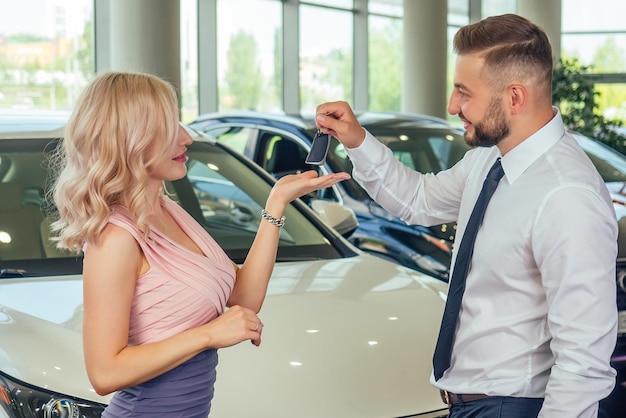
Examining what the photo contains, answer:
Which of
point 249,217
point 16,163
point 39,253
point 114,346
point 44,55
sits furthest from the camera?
point 44,55

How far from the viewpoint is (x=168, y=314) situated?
80.0 inches

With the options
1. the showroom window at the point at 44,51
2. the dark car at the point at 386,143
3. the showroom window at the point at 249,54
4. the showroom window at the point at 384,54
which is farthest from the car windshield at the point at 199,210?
the showroom window at the point at 384,54

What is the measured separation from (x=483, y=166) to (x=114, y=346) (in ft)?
3.35

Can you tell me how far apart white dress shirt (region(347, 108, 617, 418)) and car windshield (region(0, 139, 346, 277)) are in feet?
3.90

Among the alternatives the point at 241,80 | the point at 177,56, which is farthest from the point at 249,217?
the point at 241,80

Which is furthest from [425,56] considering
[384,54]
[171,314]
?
[171,314]

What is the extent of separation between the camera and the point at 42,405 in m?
2.48

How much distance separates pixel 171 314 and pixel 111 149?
1.21ft

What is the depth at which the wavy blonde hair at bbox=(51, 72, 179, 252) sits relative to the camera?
1980mm

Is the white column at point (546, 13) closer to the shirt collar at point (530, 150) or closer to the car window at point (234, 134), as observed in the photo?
the car window at point (234, 134)

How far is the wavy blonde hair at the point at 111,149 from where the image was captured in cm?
198

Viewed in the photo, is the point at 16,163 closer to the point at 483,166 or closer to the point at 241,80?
the point at 483,166

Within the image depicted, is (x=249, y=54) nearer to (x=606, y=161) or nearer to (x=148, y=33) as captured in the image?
(x=148, y=33)

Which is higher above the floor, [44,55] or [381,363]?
[44,55]
